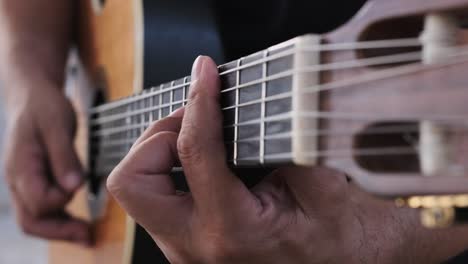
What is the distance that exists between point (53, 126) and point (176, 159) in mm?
519

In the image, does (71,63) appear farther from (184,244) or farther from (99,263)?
(184,244)

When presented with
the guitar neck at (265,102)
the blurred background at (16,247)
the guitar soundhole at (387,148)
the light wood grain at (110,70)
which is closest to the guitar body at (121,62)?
the light wood grain at (110,70)

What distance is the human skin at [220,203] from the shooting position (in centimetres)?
63

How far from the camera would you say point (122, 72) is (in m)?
1.02

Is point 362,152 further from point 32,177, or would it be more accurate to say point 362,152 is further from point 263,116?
point 32,177

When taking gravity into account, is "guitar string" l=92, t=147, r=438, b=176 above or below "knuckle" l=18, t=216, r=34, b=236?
above

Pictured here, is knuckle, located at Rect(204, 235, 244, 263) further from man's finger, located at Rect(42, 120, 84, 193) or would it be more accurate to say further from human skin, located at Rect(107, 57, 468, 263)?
man's finger, located at Rect(42, 120, 84, 193)

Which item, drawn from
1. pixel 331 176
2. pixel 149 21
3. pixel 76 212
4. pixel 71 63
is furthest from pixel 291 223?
pixel 71 63

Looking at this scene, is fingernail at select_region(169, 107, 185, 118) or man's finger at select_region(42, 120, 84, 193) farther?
man's finger at select_region(42, 120, 84, 193)

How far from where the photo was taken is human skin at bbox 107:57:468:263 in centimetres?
63

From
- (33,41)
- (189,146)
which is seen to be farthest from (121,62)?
(189,146)

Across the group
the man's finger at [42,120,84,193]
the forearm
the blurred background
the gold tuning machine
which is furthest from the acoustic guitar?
the blurred background

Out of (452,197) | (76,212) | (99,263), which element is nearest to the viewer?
(452,197)

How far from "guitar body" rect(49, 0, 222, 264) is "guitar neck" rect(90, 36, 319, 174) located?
0.50ft
